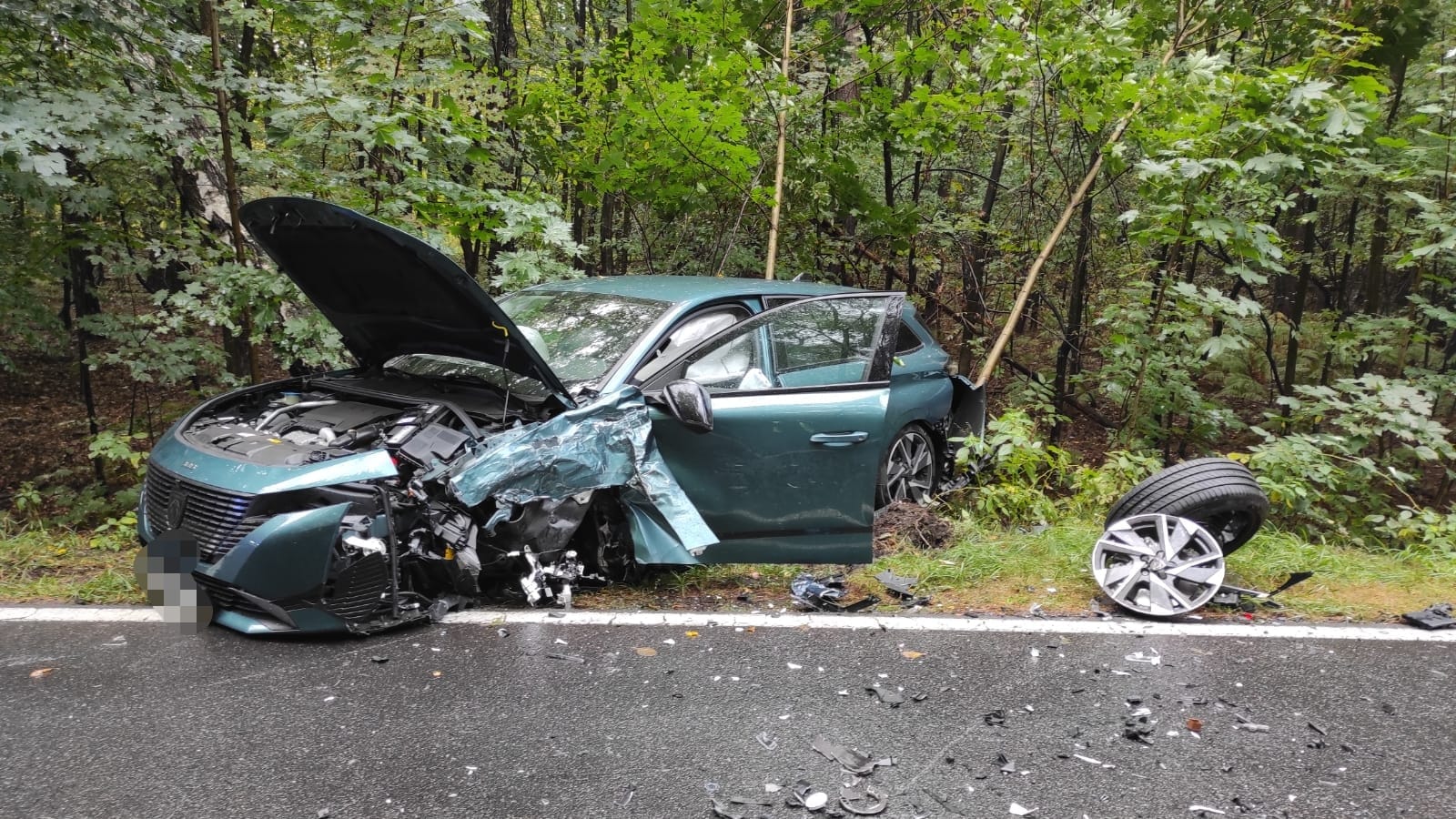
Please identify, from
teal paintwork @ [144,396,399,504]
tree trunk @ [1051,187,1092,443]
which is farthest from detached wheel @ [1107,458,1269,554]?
tree trunk @ [1051,187,1092,443]

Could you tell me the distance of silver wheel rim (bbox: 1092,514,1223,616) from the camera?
12.0ft

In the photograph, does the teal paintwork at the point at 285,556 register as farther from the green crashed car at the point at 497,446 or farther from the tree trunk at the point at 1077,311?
the tree trunk at the point at 1077,311

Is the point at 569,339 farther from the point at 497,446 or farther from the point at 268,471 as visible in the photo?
the point at 268,471

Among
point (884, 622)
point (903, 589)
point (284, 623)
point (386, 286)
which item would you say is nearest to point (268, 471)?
point (284, 623)

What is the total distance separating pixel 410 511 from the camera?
327 centimetres

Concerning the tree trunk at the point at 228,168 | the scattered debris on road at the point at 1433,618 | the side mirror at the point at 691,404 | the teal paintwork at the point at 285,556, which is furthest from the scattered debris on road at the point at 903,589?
the tree trunk at the point at 228,168

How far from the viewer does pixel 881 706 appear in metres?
2.84

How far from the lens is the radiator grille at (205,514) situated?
3.00 meters

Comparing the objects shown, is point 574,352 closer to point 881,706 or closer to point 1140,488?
point 881,706

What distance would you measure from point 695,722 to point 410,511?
1424mm

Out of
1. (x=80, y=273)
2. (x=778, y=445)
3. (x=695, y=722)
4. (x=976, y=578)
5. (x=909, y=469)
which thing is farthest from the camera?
(x=80, y=273)

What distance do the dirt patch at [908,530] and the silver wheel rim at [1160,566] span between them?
106cm

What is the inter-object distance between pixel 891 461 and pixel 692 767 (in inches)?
111

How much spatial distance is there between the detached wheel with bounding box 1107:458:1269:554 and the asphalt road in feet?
2.00
